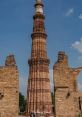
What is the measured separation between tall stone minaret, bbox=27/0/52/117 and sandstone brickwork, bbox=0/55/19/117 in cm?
315

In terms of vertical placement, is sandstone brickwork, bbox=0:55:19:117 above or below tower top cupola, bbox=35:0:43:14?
below

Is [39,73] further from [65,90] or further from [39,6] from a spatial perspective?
[39,6]

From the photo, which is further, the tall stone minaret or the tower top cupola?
the tower top cupola

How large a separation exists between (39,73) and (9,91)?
4.28 metres

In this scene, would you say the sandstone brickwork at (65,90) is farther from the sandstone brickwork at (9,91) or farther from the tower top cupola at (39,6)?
the tower top cupola at (39,6)

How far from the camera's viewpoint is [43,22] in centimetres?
2098

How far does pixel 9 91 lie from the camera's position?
16.0m

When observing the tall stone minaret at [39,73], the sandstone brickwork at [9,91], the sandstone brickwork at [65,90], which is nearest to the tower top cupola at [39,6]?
the tall stone minaret at [39,73]

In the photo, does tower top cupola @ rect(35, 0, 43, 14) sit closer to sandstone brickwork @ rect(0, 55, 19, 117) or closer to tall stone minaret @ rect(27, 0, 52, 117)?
tall stone minaret @ rect(27, 0, 52, 117)

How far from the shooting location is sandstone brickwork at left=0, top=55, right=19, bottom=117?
15.9m

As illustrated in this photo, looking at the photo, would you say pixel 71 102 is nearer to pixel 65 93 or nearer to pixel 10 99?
pixel 65 93

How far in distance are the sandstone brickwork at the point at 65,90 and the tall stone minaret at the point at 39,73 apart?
111 inches

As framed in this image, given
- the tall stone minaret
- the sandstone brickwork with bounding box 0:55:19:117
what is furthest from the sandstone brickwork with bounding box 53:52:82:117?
the tall stone minaret

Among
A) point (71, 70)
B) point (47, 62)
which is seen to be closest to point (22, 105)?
point (47, 62)
